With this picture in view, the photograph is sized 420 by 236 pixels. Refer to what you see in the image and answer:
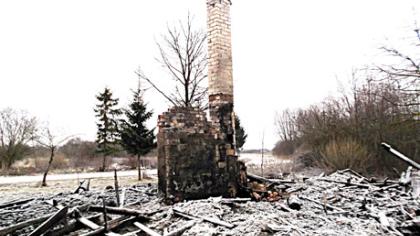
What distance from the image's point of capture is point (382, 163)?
52.6 ft

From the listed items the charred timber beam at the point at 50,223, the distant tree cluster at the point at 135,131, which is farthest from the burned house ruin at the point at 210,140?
the distant tree cluster at the point at 135,131

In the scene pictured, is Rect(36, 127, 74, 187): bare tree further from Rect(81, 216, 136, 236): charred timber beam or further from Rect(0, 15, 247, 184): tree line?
Rect(81, 216, 136, 236): charred timber beam

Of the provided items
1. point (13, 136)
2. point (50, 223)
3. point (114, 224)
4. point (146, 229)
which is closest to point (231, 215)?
point (146, 229)

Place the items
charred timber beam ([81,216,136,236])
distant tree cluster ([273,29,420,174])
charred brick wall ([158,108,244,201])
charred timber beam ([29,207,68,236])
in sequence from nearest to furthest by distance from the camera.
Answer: charred timber beam ([29,207,68,236])
charred timber beam ([81,216,136,236])
charred brick wall ([158,108,244,201])
distant tree cluster ([273,29,420,174])

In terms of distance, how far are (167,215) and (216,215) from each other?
104cm

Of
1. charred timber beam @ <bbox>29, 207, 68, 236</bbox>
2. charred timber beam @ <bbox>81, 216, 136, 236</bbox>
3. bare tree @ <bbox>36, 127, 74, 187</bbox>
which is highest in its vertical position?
bare tree @ <bbox>36, 127, 74, 187</bbox>

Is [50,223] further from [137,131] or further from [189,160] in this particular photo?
[137,131]

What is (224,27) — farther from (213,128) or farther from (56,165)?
(56,165)

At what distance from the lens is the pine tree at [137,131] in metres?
20.1

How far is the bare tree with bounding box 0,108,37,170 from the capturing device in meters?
24.9

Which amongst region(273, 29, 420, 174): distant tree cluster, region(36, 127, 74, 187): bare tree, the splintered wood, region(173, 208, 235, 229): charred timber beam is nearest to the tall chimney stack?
the splintered wood

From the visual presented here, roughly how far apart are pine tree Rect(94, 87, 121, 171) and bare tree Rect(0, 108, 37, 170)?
5262 millimetres

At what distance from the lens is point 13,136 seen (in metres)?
26.0

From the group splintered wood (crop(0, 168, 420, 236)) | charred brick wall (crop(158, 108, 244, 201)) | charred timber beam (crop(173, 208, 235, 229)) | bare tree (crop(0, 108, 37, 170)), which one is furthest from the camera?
bare tree (crop(0, 108, 37, 170))
